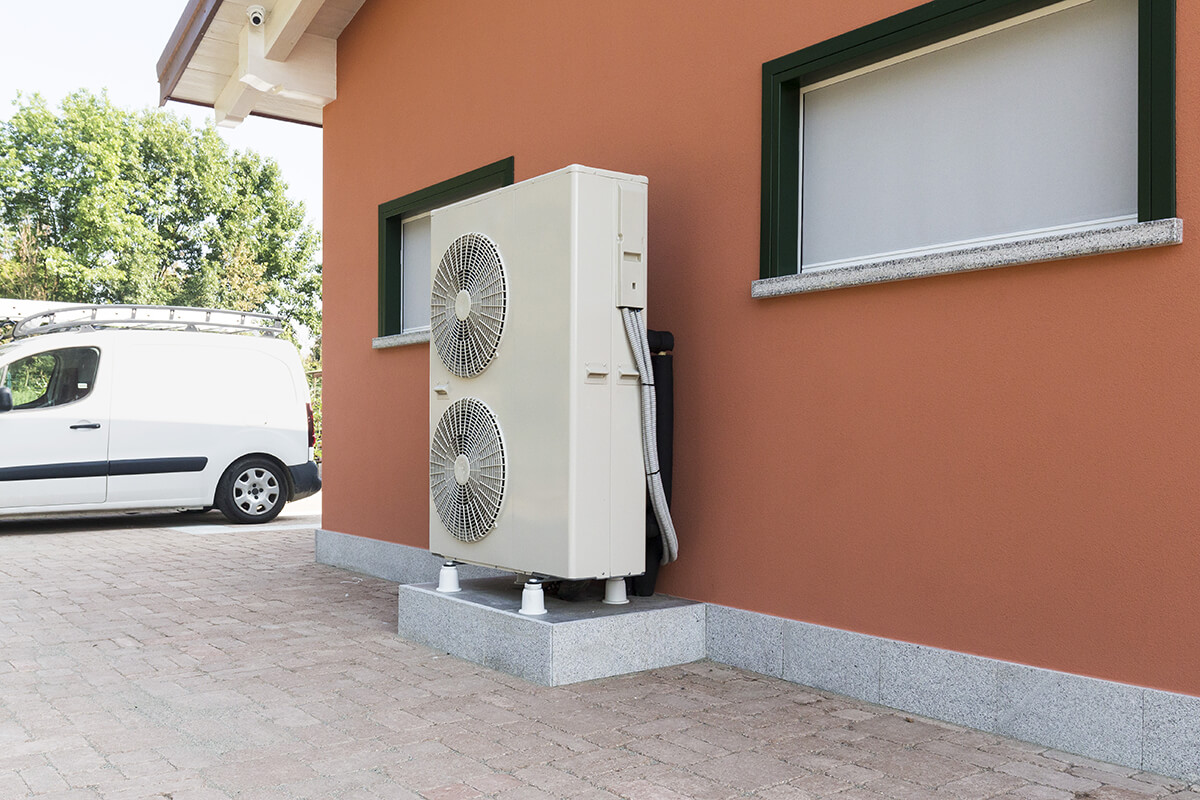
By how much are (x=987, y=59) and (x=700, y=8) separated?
1.56 metres

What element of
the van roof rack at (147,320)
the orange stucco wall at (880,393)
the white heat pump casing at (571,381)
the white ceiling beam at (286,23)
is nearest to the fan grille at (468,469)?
the white heat pump casing at (571,381)

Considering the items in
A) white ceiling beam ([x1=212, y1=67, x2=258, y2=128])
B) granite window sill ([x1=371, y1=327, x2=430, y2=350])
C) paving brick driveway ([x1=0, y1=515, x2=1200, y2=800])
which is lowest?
paving brick driveway ([x1=0, y1=515, x2=1200, y2=800])

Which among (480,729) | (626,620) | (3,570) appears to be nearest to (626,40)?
(626,620)

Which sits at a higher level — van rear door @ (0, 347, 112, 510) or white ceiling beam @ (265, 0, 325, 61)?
white ceiling beam @ (265, 0, 325, 61)

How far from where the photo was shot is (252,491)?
1152 centimetres

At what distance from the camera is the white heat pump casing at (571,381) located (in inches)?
174

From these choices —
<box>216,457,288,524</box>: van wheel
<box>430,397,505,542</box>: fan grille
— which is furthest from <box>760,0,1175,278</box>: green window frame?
<box>216,457,288,524</box>: van wheel

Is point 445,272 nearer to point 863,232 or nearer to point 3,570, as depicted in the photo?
point 863,232

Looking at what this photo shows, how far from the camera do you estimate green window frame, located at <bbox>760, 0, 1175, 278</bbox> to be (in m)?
3.18

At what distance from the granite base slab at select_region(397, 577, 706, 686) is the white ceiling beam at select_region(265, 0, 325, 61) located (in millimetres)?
4782

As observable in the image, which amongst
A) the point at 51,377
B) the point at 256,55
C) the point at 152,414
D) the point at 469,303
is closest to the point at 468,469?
the point at 469,303

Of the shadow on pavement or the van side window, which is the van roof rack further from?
the shadow on pavement

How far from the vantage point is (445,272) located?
5281 millimetres

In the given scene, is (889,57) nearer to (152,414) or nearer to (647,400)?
(647,400)
